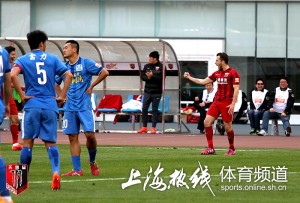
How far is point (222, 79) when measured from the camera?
22156mm

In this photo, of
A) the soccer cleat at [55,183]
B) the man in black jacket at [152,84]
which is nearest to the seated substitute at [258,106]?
the man in black jacket at [152,84]

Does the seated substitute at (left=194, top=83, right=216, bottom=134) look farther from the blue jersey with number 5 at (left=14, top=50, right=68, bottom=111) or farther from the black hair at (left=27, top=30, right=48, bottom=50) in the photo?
the black hair at (left=27, top=30, right=48, bottom=50)

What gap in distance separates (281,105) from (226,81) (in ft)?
37.0

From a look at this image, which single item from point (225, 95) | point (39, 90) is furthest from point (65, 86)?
point (225, 95)

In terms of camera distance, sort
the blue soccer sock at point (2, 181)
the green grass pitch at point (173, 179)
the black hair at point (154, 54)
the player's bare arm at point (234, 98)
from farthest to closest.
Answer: the black hair at point (154, 54) < the player's bare arm at point (234, 98) < the green grass pitch at point (173, 179) < the blue soccer sock at point (2, 181)

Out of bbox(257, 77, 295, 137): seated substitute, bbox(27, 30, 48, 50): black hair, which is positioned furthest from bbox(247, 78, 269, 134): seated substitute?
bbox(27, 30, 48, 50): black hair

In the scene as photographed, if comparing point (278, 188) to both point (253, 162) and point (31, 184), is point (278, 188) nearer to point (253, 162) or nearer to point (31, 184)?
point (31, 184)

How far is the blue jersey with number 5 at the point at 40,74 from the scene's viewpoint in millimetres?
14797

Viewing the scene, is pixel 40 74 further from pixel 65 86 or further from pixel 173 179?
pixel 173 179

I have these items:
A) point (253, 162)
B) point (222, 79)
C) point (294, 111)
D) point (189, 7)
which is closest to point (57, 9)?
point (189, 7)

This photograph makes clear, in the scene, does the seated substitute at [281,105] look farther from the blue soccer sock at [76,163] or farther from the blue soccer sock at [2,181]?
the blue soccer sock at [2,181]

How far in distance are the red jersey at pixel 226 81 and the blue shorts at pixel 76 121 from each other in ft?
18.8

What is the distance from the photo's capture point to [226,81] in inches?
870

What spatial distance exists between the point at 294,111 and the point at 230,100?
25.2 metres
